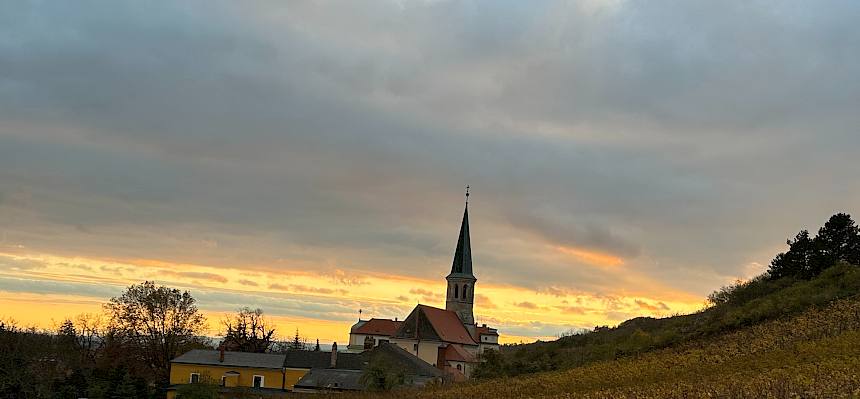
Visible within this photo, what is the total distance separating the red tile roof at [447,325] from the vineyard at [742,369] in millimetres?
70424

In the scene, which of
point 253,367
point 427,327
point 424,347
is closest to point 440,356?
point 424,347

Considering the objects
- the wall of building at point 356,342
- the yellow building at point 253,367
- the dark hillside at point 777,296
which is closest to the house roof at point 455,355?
the wall of building at point 356,342

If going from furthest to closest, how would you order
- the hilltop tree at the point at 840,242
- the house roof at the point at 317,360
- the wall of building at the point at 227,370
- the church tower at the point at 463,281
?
the church tower at the point at 463,281 → the house roof at the point at 317,360 → the wall of building at the point at 227,370 → the hilltop tree at the point at 840,242

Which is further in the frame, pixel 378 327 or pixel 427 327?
pixel 378 327

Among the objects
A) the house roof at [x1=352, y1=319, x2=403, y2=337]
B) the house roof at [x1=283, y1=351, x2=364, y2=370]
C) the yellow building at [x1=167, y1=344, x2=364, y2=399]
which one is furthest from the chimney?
the yellow building at [x1=167, y1=344, x2=364, y2=399]

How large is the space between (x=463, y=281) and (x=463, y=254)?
13.5 ft

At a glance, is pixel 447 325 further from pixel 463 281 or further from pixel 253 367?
pixel 253 367

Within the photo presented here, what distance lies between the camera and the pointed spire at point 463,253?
125500 millimetres

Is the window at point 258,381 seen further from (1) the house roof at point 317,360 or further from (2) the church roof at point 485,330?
(2) the church roof at point 485,330

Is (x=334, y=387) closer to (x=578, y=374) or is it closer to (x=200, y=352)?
(x=200, y=352)

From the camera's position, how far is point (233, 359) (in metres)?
86.4

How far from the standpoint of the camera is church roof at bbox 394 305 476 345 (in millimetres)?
113250

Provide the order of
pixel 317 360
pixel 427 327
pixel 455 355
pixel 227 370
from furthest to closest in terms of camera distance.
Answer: pixel 427 327 → pixel 455 355 → pixel 317 360 → pixel 227 370

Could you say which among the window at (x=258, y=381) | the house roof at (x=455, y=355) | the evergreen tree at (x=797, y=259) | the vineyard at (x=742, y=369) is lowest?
the window at (x=258, y=381)
